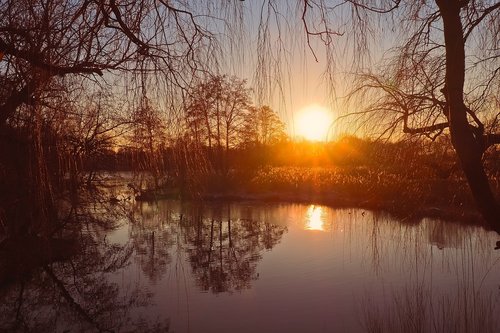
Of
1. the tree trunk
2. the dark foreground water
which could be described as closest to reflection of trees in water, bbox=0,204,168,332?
the dark foreground water

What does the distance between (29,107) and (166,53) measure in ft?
1.90

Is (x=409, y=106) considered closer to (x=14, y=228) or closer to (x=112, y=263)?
(x=14, y=228)

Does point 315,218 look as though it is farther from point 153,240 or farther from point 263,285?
point 263,285

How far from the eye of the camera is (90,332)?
5.90m

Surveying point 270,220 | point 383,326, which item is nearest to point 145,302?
point 383,326

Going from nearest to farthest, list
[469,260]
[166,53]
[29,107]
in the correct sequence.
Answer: [29,107]
[166,53]
[469,260]

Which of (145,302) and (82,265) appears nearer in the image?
(145,302)

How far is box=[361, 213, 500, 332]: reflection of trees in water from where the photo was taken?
207 inches

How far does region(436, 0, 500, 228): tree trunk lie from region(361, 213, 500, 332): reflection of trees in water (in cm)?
121

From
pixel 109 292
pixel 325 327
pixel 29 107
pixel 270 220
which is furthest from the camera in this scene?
pixel 270 220

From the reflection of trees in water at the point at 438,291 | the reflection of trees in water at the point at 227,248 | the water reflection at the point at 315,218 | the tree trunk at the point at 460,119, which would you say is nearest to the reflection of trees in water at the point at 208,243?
the reflection of trees in water at the point at 227,248

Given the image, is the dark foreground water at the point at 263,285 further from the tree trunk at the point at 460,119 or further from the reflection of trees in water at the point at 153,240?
the tree trunk at the point at 460,119

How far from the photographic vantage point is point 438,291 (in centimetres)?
675

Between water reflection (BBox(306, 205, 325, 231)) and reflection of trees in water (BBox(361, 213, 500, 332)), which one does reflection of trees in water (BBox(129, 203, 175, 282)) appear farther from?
water reflection (BBox(306, 205, 325, 231))
